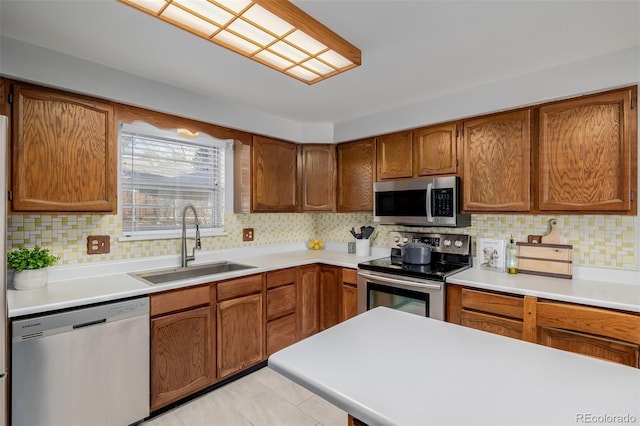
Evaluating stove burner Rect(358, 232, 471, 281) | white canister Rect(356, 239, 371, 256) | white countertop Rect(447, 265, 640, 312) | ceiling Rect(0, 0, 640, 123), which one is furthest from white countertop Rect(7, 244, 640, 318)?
ceiling Rect(0, 0, 640, 123)

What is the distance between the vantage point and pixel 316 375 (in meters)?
0.86

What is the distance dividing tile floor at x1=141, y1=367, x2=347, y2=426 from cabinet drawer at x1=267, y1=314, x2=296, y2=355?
34cm

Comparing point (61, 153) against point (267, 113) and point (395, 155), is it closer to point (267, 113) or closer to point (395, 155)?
point (267, 113)

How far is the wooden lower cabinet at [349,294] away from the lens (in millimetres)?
2861

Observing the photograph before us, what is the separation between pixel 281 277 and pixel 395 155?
1525 mm

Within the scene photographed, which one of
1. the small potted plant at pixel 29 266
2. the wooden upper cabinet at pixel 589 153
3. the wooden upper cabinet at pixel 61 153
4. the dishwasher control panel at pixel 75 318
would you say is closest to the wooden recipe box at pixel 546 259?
the wooden upper cabinet at pixel 589 153

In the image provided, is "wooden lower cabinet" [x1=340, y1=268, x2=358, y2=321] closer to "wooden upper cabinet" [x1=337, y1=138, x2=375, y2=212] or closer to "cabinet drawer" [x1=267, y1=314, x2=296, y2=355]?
"cabinet drawer" [x1=267, y1=314, x2=296, y2=355]

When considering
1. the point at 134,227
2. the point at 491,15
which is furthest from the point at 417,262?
the point at 134,227

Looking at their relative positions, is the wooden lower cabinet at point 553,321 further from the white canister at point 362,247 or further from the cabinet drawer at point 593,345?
the white canister at point 362,247

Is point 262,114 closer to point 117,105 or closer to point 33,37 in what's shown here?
point 117,105

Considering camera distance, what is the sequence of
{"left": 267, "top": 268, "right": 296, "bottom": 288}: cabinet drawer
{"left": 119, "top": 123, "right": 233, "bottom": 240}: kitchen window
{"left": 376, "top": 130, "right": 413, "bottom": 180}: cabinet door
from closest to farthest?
{"left": 119, "top": 123, "right": 233, "bottom": 240}: kitchen window
{"left": 267, "top": 268, "right": 296, "bottom": 288}: cabinet drawer
{"left": 376, "top": 130, "right": 413, "bottom": 180}: cabinet door

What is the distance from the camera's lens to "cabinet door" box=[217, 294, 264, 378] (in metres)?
2.39

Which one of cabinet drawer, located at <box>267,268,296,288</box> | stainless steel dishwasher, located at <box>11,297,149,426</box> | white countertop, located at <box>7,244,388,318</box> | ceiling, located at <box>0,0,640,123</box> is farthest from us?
cabinet drawer, located at <box>267,268,296,288</box>

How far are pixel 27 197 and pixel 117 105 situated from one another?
79cm
